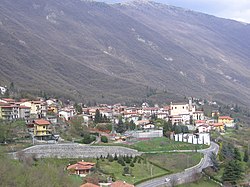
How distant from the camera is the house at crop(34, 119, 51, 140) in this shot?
2281 inches

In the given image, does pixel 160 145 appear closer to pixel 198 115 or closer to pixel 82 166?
pixel 82 166

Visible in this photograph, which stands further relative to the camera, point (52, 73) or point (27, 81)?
point (52, 73)

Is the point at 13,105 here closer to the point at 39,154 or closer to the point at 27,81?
the point at 39,154

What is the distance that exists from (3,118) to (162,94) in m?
83.8

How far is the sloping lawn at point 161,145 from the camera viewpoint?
59844 millimetres

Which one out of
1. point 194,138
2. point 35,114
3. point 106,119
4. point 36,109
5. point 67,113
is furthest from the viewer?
point 106,119

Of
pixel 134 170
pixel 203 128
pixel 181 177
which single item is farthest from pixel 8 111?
pixel 203 128

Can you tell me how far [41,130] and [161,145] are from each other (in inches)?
610

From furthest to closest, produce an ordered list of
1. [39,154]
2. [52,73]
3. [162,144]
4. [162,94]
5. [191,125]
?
[52,73] < [162,94] < [191,125] < [162,144] < [39,154]

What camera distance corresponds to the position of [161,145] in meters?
62.8

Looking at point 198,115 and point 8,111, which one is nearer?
point 8,111

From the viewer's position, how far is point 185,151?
6062 centimetres

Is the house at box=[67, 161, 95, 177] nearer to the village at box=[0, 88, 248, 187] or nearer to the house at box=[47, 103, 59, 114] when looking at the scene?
the village at box=[0, 88, 248, 187]

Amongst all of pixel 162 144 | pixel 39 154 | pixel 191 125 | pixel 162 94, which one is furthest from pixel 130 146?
pixel 162 94
